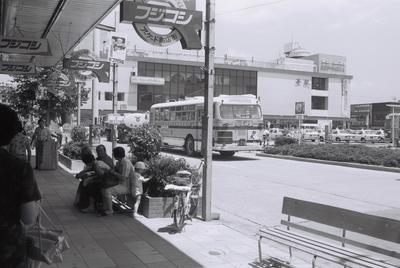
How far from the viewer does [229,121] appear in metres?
22.8

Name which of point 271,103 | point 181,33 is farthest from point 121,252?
point 271,103

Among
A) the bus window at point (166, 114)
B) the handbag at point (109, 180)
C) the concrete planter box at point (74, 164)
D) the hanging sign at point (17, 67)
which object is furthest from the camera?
the bus window at point (166, 114)

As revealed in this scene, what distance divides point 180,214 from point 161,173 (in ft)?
4.58

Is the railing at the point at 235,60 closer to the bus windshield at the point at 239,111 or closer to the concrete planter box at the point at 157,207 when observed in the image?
the bus windshield at the point at 239,111

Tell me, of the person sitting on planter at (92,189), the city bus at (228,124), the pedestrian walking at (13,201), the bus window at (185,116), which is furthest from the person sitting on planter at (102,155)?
the bus window at (185,116)

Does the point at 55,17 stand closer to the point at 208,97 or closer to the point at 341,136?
the point at 208,97

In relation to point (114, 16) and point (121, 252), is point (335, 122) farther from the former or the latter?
point (121, 252)

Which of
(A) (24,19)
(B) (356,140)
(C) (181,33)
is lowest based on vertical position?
(B) (356,140)

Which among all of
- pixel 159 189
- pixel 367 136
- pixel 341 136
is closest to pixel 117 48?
pixel 159 189

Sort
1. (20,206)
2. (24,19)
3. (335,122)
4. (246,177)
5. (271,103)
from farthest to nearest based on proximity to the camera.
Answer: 1. (335,122)
2. (271,103)
3. (246,177)
4. (24,19)
5. (20,206)

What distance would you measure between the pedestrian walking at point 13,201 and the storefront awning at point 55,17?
8.30 metres

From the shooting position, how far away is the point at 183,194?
293 inches

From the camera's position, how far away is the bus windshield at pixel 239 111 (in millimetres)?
23094

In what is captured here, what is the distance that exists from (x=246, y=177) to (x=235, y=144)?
7.23 m
